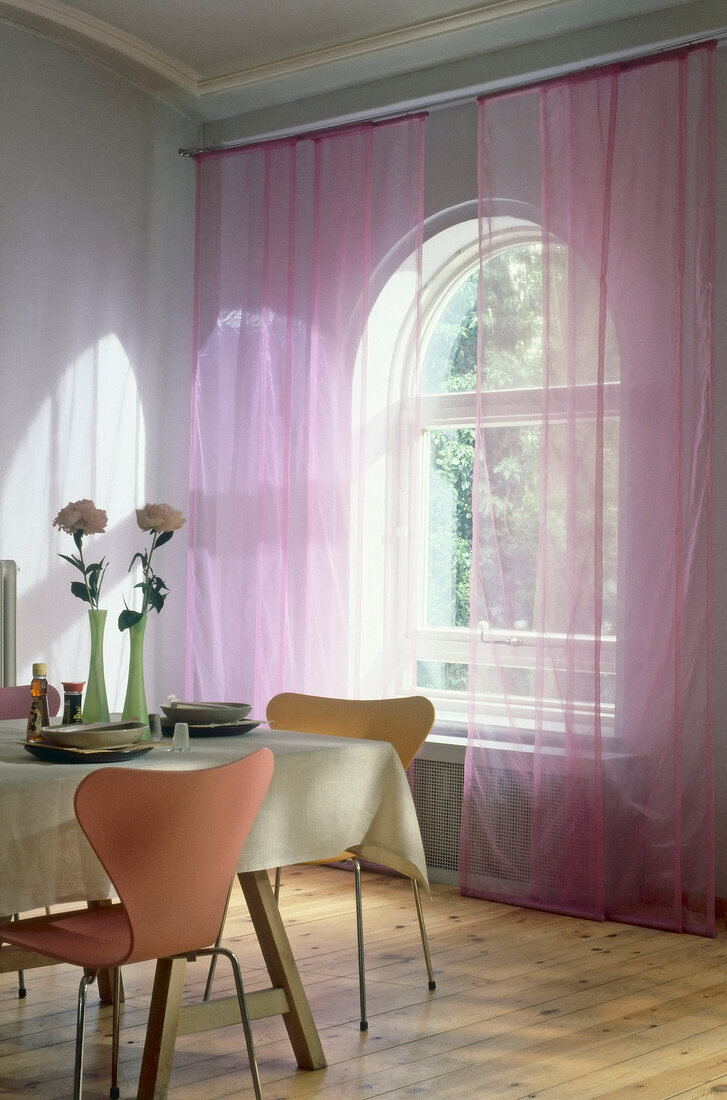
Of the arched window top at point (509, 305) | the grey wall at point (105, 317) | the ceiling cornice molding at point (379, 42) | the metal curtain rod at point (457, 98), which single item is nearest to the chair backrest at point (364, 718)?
the grey wall at point (105, 317)

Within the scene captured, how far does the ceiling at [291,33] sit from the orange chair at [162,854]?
3.26m

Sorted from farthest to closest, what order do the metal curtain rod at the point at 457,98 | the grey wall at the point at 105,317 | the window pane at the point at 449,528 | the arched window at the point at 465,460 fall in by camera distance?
1. the window pane at the point at 449,528
2. the grey wall at the point at 105,317
3. the arched window at the point at 465,460
4. the metal curtain rod at the point at 457,98

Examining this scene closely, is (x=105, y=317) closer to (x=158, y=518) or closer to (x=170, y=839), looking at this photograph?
(x=158, y=518)

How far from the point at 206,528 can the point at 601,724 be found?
6.72ft

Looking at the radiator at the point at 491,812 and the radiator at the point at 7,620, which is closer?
the radiator at the point at 491,812

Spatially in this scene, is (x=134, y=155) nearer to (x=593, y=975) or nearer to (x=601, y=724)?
(x=601, y=724)

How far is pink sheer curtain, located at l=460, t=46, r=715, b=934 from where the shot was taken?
4.23 meters

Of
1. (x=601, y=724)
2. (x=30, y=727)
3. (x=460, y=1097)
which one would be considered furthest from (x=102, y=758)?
(x=601, y=724)

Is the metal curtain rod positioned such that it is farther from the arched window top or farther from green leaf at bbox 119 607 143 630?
green leaf at bbox 119 607 143 630

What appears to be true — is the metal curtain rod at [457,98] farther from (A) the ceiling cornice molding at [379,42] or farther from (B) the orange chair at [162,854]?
(B) the orange chair at [162,854]

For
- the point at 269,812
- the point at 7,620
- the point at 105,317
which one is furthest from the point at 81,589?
the point at 105,317

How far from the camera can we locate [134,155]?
5.42 m

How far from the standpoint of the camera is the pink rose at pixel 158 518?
9.89 feet

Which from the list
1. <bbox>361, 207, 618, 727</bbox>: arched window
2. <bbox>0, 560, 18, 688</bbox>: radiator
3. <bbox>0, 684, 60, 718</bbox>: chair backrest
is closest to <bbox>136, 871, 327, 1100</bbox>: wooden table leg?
<bbox>0, 684, 60, 718</bbox>: chair backrest
